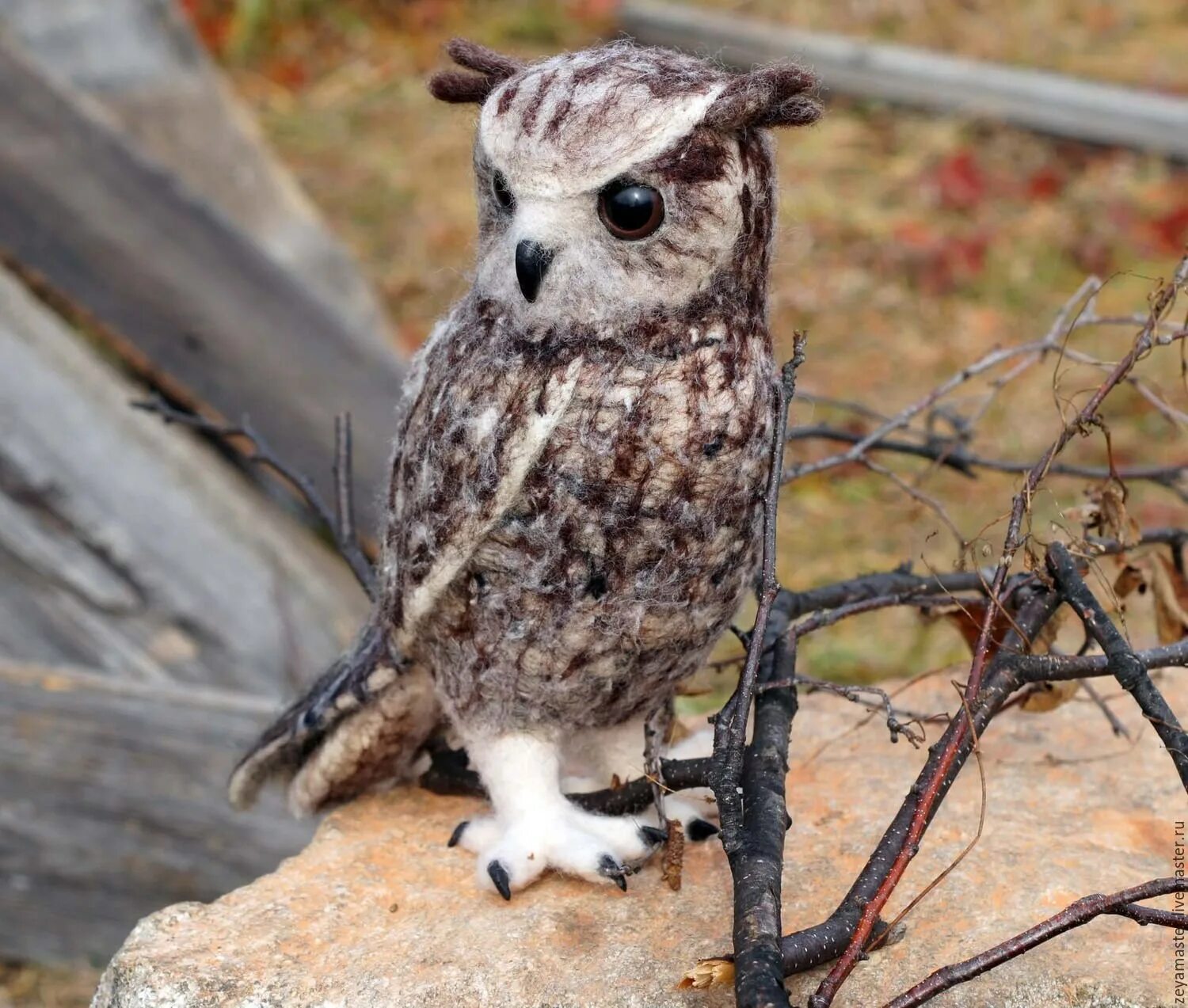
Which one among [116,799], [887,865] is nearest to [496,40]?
[116,799]

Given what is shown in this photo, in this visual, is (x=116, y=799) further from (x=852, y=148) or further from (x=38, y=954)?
(x=852, y=148)

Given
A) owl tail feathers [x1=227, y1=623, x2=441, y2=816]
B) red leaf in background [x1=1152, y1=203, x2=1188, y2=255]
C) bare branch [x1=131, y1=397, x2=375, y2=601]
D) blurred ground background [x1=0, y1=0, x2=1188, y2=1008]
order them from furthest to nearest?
red leaf in background [x1=1152, y1=203, x2=1188, y2=255] < blurred ground background [x1=0, y1=0, x2=1188, y2=1008] < bare branch [x1=131, y1=397, x2=375, y2=601] < owl tail feathers [x1=227, y1=623, x2=441, y2=816]

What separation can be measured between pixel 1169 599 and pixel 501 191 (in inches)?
38.7

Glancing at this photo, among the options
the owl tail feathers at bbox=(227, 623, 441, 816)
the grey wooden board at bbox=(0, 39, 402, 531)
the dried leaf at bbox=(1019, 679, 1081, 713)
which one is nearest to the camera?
the owl tail feathers at bbox=(227, 623, 441, 816)

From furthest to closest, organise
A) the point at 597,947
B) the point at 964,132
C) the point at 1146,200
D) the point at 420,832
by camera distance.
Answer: the point at 964,132
the point at 1146,200
the point at 420,832
the point at 597,947

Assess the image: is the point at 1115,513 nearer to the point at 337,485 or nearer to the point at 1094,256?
the point at 337,485

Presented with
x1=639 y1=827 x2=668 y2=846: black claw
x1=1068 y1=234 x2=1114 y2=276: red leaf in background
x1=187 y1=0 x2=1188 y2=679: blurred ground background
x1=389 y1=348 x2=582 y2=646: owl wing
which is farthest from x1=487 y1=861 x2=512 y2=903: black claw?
x1=1068 y1=234 x2=1114 y2=276: red leaf in background

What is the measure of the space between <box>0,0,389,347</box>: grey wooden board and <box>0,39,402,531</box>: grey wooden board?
40cm

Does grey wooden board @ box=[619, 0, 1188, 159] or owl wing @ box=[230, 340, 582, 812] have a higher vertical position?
grey wooden board @ box=[619, 0, 1188, 159]

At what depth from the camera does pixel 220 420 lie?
8.62 ft

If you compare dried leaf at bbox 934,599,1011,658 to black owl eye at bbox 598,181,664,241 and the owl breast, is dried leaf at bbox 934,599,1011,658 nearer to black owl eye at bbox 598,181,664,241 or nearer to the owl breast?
the owl breast

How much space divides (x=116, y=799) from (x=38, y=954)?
428mm

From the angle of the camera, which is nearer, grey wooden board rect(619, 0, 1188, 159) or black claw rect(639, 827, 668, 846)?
black claw rect(639, 827, 668, 846)

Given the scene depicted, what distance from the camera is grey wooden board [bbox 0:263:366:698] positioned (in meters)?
2.44
